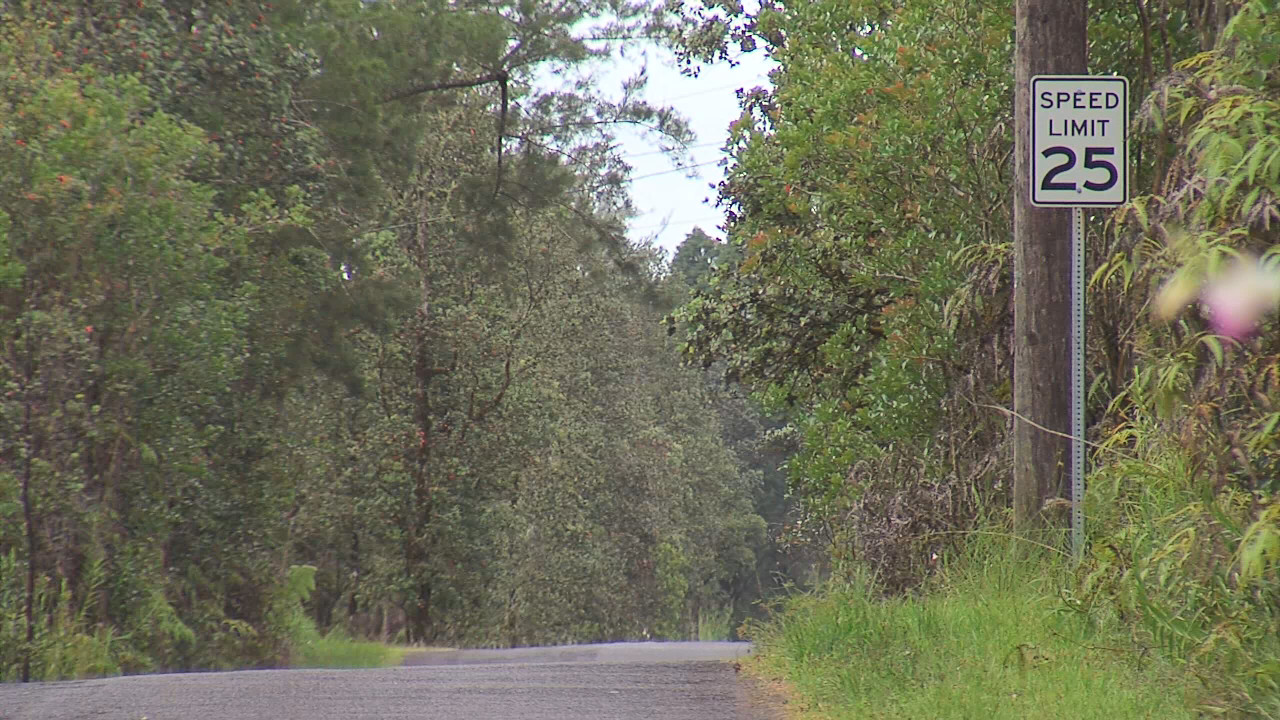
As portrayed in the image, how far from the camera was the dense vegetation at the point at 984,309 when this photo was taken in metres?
6.55

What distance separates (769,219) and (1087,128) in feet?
31.2

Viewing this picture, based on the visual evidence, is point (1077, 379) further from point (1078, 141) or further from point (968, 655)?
point (968, 655)

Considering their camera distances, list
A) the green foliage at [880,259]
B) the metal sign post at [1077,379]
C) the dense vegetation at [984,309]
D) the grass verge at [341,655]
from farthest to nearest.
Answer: the grass verge at [341,655] → the green foliage at [880,259] → the metal sign post at [1077,379] → the dense vegetation at [984,309]

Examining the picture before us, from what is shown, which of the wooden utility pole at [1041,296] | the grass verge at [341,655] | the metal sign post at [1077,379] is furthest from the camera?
the grass verge at [341,655]

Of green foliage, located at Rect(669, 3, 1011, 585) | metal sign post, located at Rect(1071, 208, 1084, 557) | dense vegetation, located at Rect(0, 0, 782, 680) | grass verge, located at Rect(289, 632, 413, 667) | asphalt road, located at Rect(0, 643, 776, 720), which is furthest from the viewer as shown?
grass verge, located at Rect(289, 632, 413, 667)

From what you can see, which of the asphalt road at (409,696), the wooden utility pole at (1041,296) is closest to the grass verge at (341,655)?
the asphalt road at (409,696)

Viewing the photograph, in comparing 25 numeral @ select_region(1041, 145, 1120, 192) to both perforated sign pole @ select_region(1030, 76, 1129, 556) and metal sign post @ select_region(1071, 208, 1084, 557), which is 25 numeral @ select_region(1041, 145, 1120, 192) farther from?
metal sign post @ select_region(1071, 208, 1084, 557)

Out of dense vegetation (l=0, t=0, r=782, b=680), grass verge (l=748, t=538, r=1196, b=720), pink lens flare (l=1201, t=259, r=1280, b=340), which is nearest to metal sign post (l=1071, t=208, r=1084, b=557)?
grass verge (l=748, t=538, r=1196, b=720)

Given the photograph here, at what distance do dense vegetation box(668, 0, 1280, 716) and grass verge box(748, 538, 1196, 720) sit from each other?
0.14 metres

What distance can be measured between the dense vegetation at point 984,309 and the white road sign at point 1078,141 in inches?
7.8

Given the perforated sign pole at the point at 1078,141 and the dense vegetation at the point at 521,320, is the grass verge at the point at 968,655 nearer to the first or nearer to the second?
the dense vegetation at the point at 521,320

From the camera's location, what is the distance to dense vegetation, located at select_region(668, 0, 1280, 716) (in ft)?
21.5

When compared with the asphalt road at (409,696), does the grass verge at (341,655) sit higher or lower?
lower

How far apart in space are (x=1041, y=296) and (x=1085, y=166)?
163cm
